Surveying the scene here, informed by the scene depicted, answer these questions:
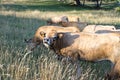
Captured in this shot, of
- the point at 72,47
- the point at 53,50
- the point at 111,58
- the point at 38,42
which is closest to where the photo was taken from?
the point at 111,58

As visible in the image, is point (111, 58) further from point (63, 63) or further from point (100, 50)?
point (63, 63)

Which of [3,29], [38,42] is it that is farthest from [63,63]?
[3,29]

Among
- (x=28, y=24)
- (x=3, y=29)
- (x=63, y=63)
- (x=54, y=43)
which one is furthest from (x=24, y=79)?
(x=28, y=24)

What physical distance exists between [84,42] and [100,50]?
1.45ft

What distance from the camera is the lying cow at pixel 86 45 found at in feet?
26.7

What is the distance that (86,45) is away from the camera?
8492 mm

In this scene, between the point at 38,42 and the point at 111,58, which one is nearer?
the point at 111,58

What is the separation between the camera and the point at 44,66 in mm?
7312

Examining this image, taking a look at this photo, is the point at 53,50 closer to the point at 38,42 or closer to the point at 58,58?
the point at 58,58

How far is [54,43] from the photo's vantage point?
29.8 feet

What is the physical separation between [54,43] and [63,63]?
0.80 metres

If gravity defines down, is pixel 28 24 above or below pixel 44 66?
below

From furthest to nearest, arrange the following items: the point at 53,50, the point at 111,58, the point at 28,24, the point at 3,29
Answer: the point at 28,24 → the point at 3,29 → the point at 53,50 → the point at 111,58

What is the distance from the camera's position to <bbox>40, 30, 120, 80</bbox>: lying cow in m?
8.12
